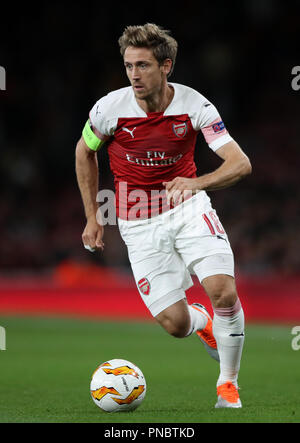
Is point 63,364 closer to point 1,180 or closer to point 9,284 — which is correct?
point 9,284

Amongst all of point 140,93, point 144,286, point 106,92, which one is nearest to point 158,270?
point 144,286

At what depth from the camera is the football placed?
203 inches

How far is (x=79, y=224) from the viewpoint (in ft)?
57.1

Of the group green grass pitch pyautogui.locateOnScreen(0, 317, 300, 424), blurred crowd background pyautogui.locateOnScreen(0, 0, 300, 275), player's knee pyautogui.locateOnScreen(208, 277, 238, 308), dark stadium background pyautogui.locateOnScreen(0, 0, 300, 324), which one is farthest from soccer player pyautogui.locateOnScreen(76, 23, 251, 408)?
blurred crowd background pyautogui.locateOnScreen(0, 0, 300, 275)

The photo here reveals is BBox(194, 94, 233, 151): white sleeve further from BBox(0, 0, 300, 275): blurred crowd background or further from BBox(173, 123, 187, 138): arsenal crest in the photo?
BBox(0, 0, 300, 275): blurred crowd background

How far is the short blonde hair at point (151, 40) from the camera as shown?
5.39 m

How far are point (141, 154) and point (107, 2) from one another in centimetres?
1516

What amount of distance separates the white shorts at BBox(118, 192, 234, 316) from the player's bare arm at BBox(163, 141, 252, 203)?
1.37 ft

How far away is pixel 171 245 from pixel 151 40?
136cm

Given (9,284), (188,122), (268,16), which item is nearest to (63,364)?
(188,122)

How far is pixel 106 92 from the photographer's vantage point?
1905cm

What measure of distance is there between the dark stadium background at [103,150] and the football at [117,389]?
314 inches

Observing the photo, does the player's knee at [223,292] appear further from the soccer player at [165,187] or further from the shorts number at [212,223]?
the shorts number at [212,223]

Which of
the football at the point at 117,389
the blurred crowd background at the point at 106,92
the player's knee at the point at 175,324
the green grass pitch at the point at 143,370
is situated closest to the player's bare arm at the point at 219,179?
the player's knee at the point at 175,324
